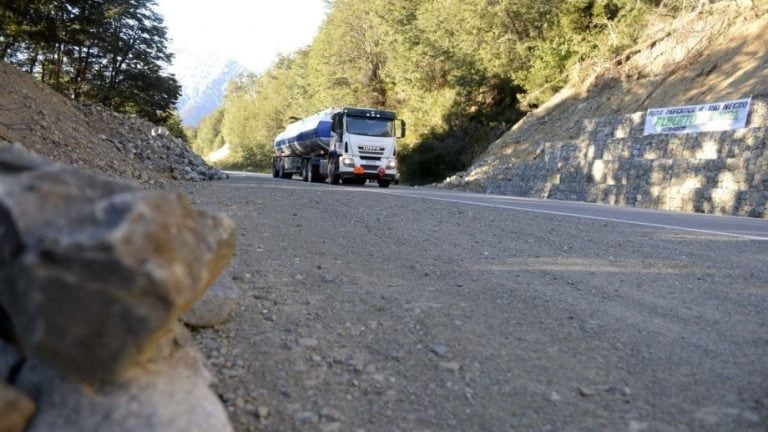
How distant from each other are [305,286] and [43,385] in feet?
9.78

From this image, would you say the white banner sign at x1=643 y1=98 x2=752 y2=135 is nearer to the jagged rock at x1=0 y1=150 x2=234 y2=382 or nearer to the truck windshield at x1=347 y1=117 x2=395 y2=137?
the truck windshield at x1=347 y1=117 x2=395 y2=137

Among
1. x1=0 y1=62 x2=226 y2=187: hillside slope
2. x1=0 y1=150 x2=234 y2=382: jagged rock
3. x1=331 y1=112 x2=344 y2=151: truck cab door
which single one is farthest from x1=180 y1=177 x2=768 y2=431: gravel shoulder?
x1=331 y1=112 x2=344 y2=151: truck cab door

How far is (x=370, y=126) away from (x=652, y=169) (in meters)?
A: 9.86

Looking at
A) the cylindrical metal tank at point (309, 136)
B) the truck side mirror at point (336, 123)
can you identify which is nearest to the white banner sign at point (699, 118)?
the truck side mirror at point (336, 123)

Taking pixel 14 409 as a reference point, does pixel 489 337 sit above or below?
below

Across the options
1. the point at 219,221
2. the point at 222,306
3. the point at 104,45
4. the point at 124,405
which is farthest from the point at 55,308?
the point at 104,45

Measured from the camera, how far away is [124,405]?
2.18 m

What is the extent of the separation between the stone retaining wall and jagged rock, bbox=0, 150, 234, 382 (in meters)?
17.3

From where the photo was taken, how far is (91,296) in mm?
1904

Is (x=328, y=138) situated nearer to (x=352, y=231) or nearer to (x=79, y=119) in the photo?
(x=79, y=119)

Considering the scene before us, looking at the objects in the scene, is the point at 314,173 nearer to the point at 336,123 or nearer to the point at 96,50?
the point at 336,123

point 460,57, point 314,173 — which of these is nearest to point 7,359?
point 314,173

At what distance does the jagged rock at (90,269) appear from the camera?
6.23 ft

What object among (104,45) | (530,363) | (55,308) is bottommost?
(530,363)
